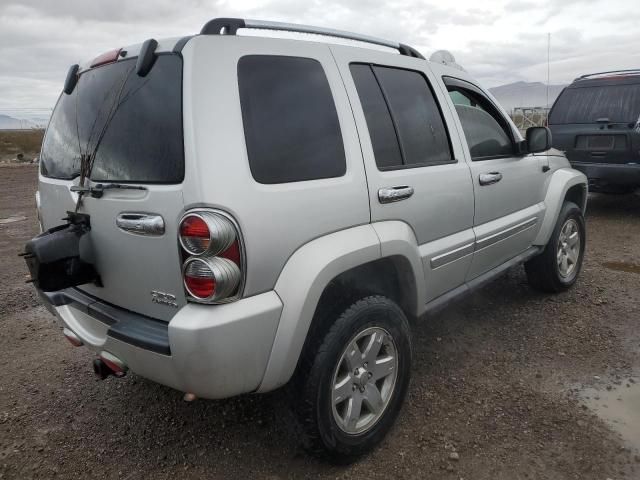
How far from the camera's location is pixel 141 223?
189 cm

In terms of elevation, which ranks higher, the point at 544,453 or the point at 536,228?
the point at 536,228

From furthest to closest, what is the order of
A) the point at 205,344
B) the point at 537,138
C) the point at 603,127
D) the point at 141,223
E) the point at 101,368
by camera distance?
1. the point at 603,127
2. the point at 537,138
3. the point at 101,368
4. the point at 141,223
5. the point at 205,344

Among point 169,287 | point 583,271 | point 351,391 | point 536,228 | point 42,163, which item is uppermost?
point 42,163

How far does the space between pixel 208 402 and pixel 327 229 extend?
1431 mm

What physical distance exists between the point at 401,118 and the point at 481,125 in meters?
0.95

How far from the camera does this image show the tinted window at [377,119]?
95.7 inches

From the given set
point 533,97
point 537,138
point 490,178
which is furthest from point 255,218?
point 533,97

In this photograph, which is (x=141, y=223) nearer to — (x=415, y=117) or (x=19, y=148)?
(x=415, y=117)

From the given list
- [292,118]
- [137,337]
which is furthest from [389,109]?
[137,337]

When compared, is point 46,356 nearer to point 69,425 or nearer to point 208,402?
point 69,425

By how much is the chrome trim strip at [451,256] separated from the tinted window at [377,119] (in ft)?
1.94

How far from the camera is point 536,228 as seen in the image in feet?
12.5

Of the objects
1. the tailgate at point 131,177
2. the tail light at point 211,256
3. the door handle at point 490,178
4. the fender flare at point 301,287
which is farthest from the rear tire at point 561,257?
the tailgate at point 131,177

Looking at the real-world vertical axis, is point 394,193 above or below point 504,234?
above
